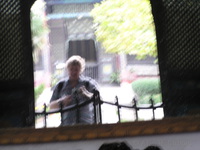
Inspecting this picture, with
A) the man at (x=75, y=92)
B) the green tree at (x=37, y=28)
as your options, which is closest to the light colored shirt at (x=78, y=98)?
the man at (x=75, y=92)

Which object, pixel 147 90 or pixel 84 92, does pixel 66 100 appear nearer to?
pixel 84 92

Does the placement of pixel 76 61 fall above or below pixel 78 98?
above

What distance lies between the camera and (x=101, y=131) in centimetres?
109

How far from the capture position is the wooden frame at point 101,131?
1083mm

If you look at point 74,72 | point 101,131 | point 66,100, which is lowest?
point 101,131

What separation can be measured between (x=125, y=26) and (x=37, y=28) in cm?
37

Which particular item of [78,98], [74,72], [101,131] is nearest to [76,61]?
[74,72]

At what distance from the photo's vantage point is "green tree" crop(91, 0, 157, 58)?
3.73ft

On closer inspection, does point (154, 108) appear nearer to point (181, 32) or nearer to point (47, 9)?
point (181, 32)

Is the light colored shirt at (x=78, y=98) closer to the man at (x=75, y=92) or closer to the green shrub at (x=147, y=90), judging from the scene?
the man at (x=75, y=92)

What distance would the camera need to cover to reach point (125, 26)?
1.14 m

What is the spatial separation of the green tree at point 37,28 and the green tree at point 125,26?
21cm

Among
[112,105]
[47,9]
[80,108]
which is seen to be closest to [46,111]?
[80,108]

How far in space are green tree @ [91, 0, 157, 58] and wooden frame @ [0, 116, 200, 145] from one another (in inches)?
11.4
